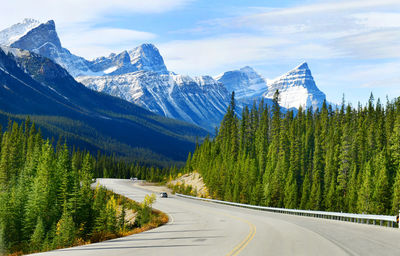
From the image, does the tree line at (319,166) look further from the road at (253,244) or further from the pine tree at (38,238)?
the pine tree at (38,238)

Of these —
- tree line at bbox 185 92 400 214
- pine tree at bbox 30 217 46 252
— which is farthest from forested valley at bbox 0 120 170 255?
tree line at bbox 185 92 400 214

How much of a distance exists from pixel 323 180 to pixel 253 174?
52.8 feet

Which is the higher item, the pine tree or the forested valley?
the forested valley

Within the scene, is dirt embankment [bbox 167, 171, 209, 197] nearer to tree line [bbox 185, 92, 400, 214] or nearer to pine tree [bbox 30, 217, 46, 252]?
tree line [bbox 185, 92, 400, 214]

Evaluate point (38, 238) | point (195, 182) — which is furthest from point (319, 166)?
point (38, 238)

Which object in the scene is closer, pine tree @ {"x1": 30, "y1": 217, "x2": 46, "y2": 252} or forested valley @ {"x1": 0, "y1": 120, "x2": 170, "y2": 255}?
forested valley @ {"x1": 0, "y1": 120, "x2": 170, "y2": 255}

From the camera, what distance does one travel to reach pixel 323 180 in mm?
94750

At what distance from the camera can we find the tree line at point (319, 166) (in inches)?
3039

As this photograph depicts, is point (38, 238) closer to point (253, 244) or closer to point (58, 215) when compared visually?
point (58, 215)

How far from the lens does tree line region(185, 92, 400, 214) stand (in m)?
77.2

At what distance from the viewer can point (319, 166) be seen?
312 ft

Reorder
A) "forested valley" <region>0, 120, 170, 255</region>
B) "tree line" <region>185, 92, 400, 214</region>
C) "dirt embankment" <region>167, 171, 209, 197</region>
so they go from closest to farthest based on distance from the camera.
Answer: "forested valley" <region>0, 120, 170, 255</region> < "tree line" <region>185, 92, 400, 214</region> < "dirt embankment" <region>167, 171, 209, 197</region>

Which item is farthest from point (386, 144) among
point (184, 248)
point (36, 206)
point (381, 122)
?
point (184, 248)

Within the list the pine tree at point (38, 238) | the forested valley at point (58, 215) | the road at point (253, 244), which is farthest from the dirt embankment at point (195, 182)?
the road at point (253, 244)
